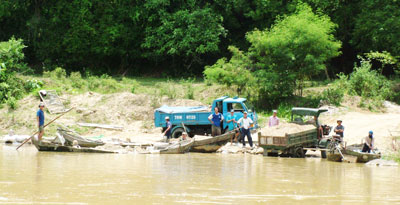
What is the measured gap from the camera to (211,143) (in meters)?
23.8

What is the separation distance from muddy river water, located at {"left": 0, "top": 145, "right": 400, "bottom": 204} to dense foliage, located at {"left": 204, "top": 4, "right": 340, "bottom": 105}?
436 inches

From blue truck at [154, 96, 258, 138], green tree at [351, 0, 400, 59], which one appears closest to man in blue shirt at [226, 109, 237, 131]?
blue truck at [154, 96, 258, 138]

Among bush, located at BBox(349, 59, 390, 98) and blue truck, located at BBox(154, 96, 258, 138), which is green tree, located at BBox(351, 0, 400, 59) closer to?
bush, located at BBox(349, 59, 390, 98)

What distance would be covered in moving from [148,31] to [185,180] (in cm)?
3107

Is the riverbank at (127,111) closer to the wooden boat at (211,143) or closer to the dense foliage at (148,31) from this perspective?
the wooden boat at (211,143)

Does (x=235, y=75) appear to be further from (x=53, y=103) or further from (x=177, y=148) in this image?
(x=177, y=148)

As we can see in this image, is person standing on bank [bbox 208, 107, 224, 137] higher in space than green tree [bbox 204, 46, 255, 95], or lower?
lower

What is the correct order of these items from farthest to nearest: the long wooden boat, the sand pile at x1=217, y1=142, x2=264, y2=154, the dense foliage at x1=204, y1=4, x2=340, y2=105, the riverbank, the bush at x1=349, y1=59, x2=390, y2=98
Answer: the bush at x1=349, y1=59, x2=390, y2=98 < the dense foliage at x1=204, y1=4, x2=340, y2=105 < the riverbank < the sand pile at x1=217, y1=142, x2=264, y2=154 < the long wooden boat

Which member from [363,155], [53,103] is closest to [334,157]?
[363,155]

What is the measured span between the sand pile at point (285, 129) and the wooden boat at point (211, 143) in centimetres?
223

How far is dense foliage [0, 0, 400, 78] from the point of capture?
4272 cm

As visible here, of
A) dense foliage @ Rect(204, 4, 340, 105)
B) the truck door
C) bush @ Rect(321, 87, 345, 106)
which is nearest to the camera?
the truck door

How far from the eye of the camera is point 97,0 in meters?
47.6

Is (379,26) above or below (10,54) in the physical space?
above
